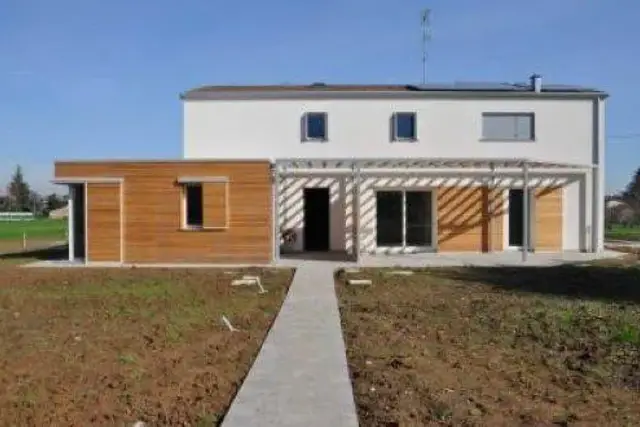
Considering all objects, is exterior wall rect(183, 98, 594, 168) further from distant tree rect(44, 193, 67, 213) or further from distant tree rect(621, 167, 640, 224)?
distant tree rect(44, 193, 67, 213)

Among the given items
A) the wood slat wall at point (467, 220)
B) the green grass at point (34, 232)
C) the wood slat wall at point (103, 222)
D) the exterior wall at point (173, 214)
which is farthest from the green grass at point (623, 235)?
the green grass at point (34, 232)

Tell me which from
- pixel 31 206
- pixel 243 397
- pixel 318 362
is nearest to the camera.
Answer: pixel 243 397

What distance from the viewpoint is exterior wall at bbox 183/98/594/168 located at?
2573 centimetres

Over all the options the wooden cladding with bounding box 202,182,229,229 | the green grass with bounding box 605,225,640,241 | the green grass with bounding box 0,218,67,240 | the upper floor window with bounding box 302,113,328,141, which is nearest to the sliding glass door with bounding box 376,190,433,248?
the upper floor window with bounding box 302,113,328,141

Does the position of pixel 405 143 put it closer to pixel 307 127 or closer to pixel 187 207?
pixel 307 127

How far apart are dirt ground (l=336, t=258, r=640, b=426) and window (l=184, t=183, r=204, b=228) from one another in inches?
305

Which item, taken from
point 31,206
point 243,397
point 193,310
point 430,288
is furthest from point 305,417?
point 31,206

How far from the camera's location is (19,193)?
376 feet

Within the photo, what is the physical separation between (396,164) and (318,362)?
56.4 ft

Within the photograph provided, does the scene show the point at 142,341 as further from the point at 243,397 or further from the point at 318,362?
the point at 243,397

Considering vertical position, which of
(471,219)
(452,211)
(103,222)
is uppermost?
(452,211)

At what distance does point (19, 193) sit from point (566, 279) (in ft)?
372

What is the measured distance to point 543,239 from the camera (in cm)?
2541

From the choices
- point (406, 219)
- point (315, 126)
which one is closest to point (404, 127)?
point (315, 126)
